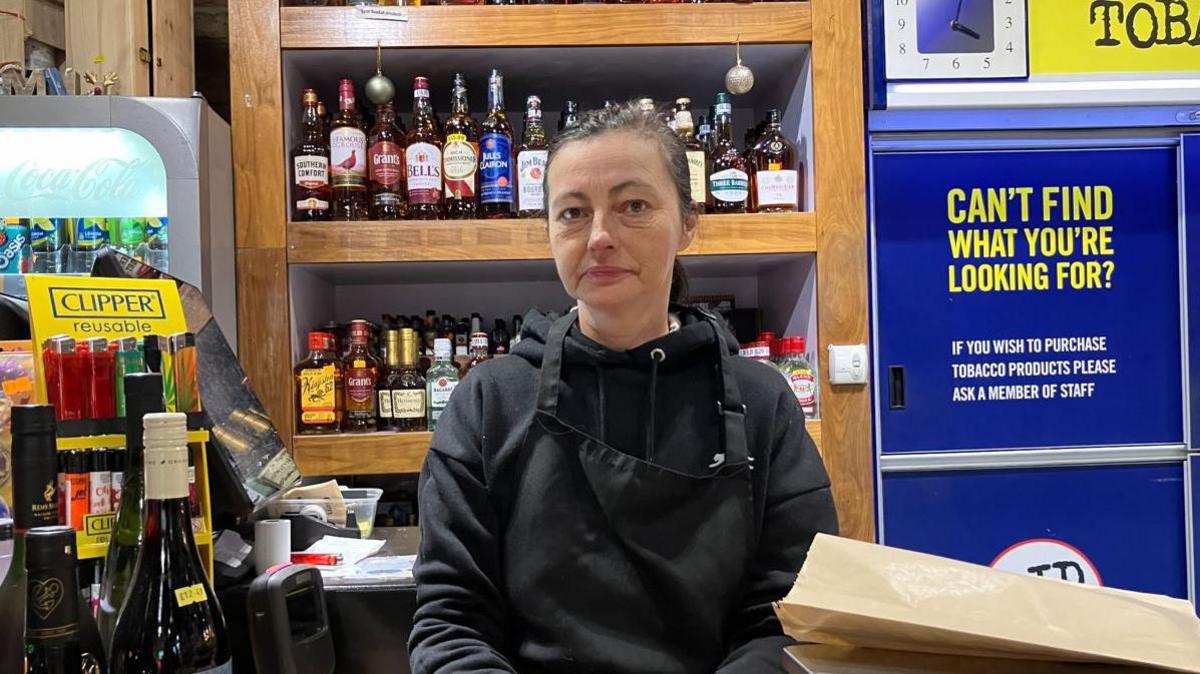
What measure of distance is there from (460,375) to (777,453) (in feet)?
4.22

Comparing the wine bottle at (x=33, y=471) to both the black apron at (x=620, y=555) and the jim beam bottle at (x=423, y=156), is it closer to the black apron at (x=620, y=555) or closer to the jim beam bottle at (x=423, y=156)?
the black apron at (x=620, y=555)

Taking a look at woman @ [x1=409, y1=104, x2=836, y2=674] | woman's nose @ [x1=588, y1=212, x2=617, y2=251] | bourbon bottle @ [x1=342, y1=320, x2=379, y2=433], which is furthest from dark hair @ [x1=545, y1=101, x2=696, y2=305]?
bourbon bottle @ [x1=342, y1=320, x2=379, y2=433]

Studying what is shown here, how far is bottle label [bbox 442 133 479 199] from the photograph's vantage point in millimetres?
2160

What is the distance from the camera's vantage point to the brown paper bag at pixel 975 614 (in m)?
0.52

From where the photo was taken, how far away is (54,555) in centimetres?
70

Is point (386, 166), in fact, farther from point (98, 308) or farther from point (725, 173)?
point (98, 308)

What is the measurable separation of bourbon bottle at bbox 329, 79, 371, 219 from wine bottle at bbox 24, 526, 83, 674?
156 cm

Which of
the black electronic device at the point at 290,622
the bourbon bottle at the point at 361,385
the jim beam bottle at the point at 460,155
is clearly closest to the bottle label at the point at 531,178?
the jim beam bottle at the point at 460,155

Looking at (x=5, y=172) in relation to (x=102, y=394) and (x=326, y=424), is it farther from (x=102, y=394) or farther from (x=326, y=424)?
(x=102, y=394)

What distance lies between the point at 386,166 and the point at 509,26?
1.53 ft

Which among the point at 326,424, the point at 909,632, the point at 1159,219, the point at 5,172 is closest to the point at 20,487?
the point at 909,632

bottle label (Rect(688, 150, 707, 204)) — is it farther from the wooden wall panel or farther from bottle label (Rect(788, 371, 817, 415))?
bottle label (Rect(788, 371, 817, 415))

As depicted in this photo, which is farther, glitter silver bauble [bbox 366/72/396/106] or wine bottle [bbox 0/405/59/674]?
glitter silver bauble [bbox 366/72/396/106]

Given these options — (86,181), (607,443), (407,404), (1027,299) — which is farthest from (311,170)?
(1027,299)
